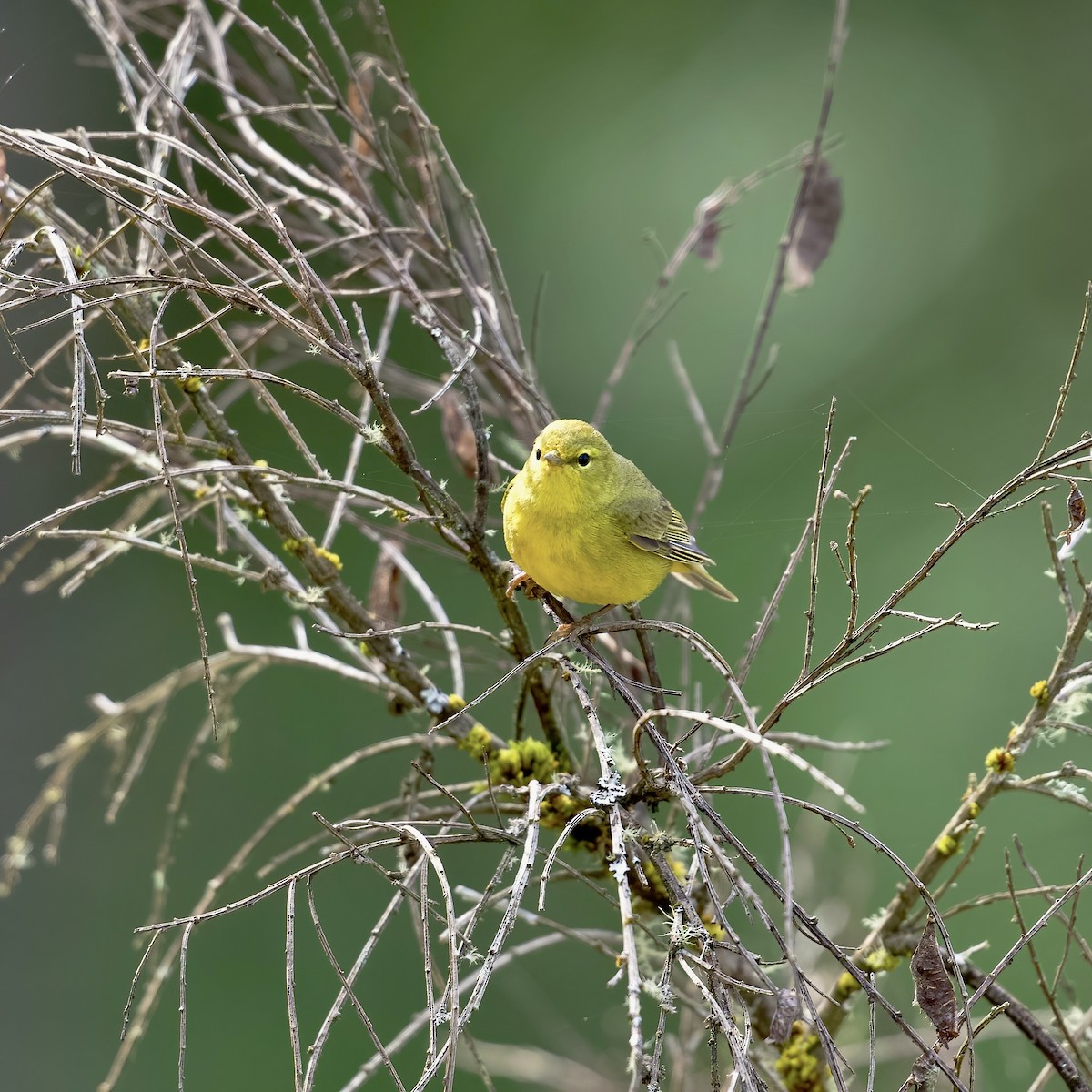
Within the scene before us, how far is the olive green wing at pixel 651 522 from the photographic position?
2131 millimetres

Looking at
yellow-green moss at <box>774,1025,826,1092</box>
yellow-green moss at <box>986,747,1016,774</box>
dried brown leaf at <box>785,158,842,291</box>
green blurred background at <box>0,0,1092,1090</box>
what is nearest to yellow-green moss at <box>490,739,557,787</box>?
yellow-green moss at <box>774,1025,826,1092</box>

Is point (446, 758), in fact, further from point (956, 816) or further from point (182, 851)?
point (956, 816)

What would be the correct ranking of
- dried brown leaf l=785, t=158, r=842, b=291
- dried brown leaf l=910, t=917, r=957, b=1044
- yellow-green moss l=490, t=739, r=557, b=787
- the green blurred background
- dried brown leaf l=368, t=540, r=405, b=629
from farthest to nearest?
the green blurred background → dried brown leaf l=785, t=158, r=842, b=291 → dried brown leaf l=368, t=540, r=405, b=629 → yellow-green moss l=490, t=739, r=557, b=787 → dried brown leaf l=910, t=917, r=957, b=1044

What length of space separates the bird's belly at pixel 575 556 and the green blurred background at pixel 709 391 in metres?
2.01

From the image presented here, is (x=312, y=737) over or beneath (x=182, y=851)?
over

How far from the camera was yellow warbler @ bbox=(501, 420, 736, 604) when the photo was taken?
1.94 metres

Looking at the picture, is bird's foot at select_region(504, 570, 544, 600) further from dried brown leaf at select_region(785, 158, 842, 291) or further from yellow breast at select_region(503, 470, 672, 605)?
dried brown leaf at select_region(785, 158, 842, 291)

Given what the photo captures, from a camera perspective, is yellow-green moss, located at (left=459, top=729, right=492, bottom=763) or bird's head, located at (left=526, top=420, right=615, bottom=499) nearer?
yellow-green moss, located at (left=459, top=729, right=492, bottom=763)

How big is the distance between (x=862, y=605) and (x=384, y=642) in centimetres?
404

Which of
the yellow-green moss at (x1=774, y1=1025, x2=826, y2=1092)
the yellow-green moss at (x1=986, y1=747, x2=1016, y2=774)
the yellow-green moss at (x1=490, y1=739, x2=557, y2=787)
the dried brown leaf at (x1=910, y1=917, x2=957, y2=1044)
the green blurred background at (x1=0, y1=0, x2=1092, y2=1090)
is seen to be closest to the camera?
the dried brown leaf at (x1=910, y1=917, x2=957, y2=1044)

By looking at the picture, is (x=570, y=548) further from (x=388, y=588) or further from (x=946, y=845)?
(x=946, y=845)

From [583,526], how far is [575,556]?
7cm

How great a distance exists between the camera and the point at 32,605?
4957mm

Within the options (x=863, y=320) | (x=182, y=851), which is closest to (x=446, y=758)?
(x=182, y=851)
